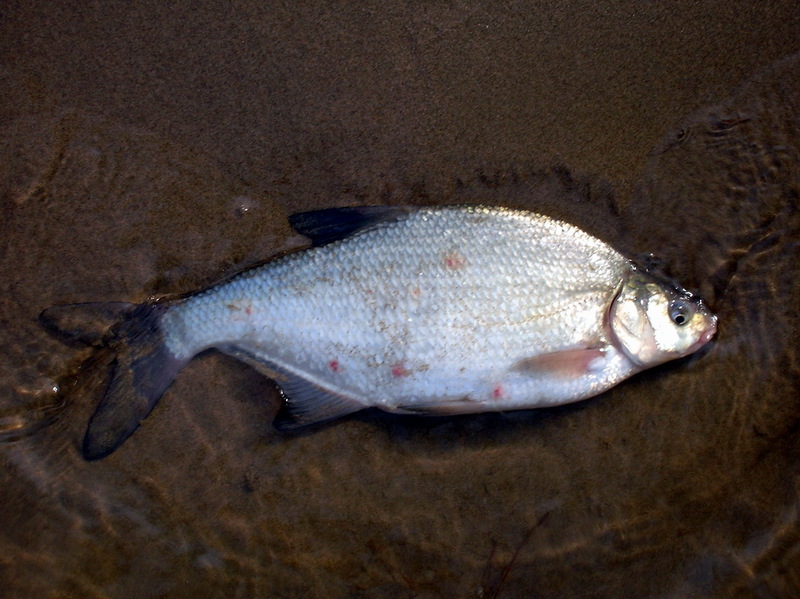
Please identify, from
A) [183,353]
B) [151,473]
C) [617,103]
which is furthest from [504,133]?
[151,473]

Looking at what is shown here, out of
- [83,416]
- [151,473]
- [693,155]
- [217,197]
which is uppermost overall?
[693,155]

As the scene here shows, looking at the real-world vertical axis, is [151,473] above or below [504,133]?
below

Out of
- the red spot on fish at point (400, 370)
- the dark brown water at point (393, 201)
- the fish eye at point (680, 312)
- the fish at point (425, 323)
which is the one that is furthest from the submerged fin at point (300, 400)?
the fish eye at point (680, 312)

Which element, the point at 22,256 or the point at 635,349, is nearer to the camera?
the point at 635,349

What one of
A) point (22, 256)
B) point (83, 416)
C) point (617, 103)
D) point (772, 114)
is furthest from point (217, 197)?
point (772, 114)

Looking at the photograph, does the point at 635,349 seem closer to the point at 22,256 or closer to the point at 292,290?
the point at 292,290
